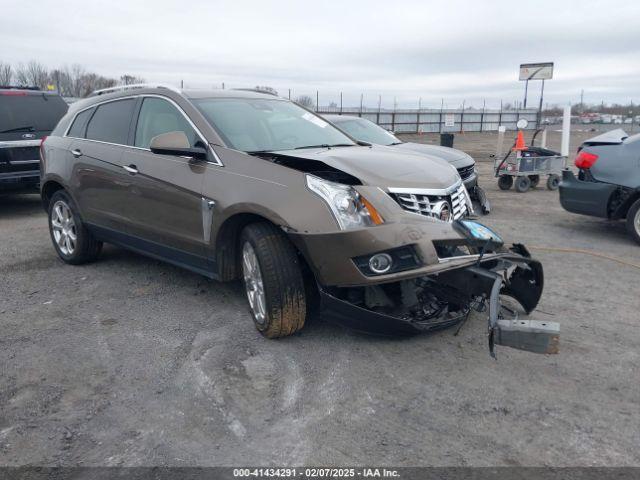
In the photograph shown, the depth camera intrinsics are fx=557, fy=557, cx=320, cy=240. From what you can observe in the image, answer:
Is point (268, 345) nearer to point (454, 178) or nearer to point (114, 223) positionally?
point (454, 178)

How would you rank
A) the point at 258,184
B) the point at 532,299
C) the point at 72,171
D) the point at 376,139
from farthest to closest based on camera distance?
the point at 376,139 < the point at 72,171 < the point at 532,299 < the point at 258,184

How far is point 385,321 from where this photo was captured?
3.46 meters

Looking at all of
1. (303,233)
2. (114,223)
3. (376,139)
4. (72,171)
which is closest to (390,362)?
(303,233)

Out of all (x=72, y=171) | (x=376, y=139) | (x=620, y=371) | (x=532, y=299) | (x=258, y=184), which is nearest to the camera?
(x=620, y=371)

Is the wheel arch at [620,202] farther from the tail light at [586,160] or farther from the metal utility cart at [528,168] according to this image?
the metal utility cart at [528,168]

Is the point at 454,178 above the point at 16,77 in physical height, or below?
below

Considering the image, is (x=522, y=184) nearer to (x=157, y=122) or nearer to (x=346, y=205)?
(x=157, y=122)

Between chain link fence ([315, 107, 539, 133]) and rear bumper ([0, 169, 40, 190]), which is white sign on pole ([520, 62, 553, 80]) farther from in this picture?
rear bumper ([0, 169, 40, 190])

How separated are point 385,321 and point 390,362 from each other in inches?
10.5

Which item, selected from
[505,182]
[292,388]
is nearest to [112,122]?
[292,388]

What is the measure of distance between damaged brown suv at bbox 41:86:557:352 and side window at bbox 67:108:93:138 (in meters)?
0.67

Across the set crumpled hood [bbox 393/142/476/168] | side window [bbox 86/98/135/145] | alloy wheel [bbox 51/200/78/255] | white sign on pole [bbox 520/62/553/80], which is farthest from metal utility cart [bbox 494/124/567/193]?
white sign on pole [bbox 520/62/553/80]

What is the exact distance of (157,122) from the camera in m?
4.71

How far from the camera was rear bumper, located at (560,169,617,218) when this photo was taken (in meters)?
6.69
